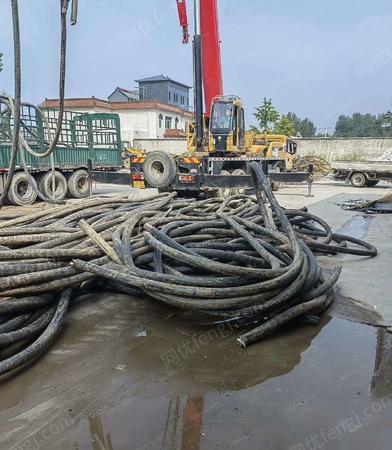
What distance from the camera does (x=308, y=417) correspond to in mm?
2170

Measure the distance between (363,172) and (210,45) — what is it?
314 inches

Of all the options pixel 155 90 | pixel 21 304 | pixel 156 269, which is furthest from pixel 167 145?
pixel 21 304

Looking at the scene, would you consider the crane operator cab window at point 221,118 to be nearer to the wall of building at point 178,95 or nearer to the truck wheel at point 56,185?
the truck wheel at point 56,185

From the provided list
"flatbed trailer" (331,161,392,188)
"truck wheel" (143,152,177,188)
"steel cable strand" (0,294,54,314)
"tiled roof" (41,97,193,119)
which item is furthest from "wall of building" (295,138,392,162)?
"steel cable strand" (0,294,54,314)

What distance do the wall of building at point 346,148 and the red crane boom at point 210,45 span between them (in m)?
13.2

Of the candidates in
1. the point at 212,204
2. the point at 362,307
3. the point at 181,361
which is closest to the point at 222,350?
the point at 181,361

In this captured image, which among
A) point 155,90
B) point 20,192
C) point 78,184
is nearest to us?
point 20,192

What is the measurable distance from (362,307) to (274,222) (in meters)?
1.37

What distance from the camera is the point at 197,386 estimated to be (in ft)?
8.13

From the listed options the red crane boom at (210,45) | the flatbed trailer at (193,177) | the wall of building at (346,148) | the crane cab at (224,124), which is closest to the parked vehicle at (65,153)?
the flatbed trailer at (193,177)

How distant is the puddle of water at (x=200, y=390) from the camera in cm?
204

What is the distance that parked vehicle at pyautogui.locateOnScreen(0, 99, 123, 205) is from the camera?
10.0 metres

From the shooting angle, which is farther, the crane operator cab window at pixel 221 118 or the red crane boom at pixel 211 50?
the red crane boom at pixel 211 50

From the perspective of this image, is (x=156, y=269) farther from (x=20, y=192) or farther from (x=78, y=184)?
(x=78, y=184)
